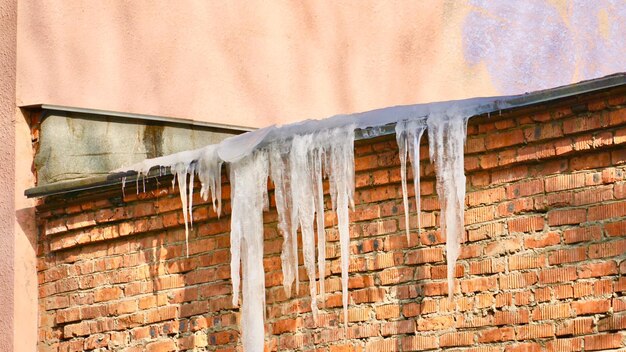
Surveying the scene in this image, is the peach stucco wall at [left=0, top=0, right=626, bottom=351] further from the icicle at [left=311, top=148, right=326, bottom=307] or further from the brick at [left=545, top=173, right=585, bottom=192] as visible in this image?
the brick at [left=545, top=173, right=585, bottom=192]

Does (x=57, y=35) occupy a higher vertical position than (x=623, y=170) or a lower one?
higher

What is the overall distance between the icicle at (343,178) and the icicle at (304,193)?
127 millimetres

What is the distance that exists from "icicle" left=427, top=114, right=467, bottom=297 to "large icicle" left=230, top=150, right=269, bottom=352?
939 millimetres

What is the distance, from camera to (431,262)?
5750 millimetres

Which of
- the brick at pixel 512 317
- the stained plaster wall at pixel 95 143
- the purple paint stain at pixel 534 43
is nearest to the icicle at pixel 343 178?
the brick at pixel 512 317

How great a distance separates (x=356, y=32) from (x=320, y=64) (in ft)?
1.29

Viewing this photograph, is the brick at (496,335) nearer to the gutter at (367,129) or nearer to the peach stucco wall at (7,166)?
the gutter at (367,129)

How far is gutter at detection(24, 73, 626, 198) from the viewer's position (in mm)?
5250

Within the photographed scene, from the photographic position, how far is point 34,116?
7.43 meters

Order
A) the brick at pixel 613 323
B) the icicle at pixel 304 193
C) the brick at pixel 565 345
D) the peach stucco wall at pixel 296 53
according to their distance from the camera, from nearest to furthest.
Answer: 1. the brick at pixel 613 323
2. the brick at pixel 565 345
3. the icicle at pixel 304 193
4. the peach stucco wall at pixel 296 53

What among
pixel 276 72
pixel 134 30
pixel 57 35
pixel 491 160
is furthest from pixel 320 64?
pixel 491 160

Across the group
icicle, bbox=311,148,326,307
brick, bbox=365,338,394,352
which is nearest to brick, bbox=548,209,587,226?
brick, bbox=365,338,394,352

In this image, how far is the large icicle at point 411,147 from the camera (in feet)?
18.9

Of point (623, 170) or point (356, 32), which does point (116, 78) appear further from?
point (623, 170)
